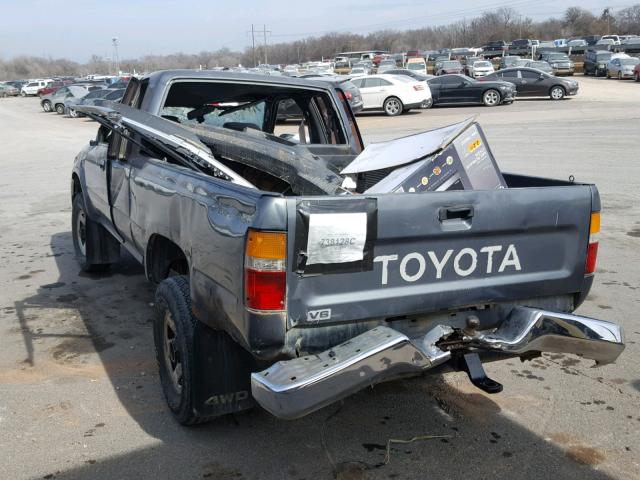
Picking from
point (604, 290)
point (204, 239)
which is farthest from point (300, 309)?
point (604, 290)

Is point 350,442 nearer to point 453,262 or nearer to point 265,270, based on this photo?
point 453,262

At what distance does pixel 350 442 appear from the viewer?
3562mm

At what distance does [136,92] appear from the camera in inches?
194

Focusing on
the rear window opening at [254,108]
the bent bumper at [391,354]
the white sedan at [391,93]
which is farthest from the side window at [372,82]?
the bent bumper at [391,354]

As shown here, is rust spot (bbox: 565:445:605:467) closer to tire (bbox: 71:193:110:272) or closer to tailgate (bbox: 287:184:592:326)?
tailgate (bbox: 287:184:592:326)

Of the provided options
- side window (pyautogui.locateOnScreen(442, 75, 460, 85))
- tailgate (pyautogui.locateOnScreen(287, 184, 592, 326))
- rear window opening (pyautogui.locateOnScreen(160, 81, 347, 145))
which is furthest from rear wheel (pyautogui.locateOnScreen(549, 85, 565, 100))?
tailgate (pyautogui.locateOnScreen(287, 184, 592, 326))

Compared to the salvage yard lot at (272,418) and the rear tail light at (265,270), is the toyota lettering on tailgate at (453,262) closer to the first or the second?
the rear tail light at (265,270)

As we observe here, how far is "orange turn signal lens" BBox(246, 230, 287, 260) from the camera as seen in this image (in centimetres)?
282

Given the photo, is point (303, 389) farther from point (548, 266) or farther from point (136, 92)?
point (136, 92)

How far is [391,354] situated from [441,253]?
613 mm

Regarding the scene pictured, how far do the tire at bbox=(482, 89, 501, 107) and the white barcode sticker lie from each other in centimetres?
2683

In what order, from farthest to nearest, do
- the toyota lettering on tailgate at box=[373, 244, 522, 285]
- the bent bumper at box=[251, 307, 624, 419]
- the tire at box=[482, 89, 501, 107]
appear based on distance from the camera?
the tire at box=[482, 89, 501, 107]
the toyota lettering on tailgate at box=[373, 244, 522, 285]
the bent bumper at box=[251, 307, 624, 419]

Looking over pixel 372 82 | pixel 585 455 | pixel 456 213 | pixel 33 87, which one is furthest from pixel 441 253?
pixel 33 87

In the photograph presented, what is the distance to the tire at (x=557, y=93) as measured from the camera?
29484mm
